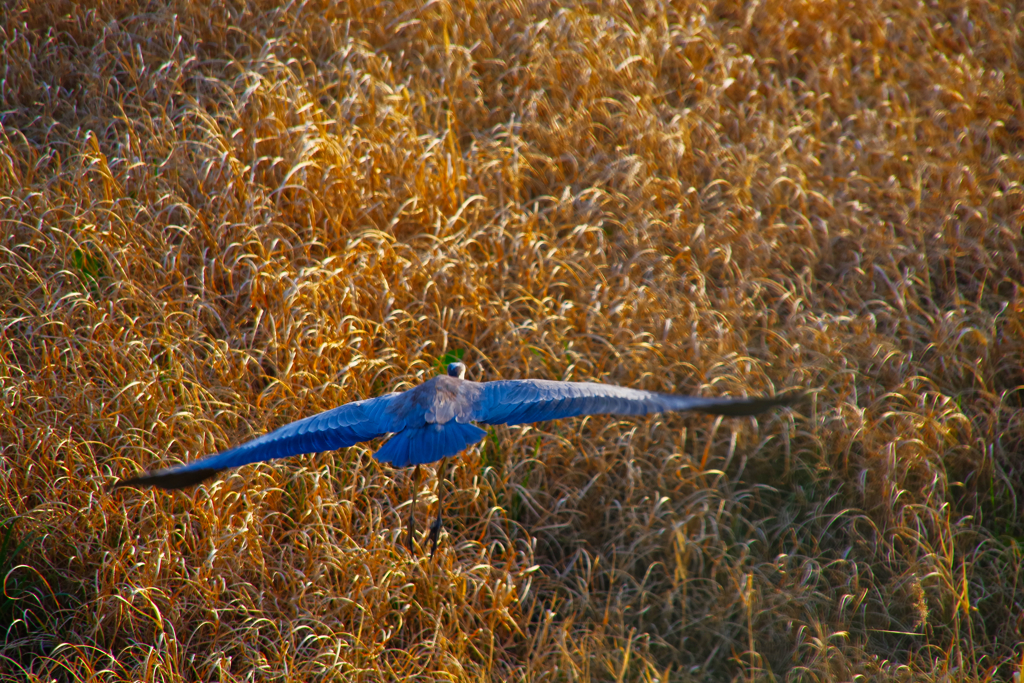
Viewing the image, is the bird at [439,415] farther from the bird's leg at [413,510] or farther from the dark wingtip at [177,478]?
the bird's leg at [413,510]

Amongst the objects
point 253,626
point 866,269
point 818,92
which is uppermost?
point 818,92

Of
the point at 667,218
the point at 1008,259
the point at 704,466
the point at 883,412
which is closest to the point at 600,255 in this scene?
the point at 667,218

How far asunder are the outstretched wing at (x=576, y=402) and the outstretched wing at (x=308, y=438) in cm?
38

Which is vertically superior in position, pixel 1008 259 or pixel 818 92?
pixel 818 92

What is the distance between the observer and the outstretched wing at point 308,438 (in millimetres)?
2408

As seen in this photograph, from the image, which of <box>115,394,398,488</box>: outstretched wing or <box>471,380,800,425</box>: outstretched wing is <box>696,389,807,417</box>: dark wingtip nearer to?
<box>471,380,800,425</box>: outstretched wing

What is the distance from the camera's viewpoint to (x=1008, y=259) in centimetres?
461

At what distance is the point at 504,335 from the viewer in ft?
13.1

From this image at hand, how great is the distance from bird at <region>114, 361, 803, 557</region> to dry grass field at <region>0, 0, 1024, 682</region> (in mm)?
760

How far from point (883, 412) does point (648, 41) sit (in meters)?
3.30

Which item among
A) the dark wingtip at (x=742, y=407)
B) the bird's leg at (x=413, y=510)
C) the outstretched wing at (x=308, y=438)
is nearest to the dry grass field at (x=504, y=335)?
the bird's leg at (x=413, y=510)

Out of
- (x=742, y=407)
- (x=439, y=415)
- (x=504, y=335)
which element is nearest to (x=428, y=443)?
(x=439, y=415)

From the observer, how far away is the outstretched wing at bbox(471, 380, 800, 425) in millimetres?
2379

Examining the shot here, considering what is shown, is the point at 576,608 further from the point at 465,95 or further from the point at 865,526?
the point at 465,95
